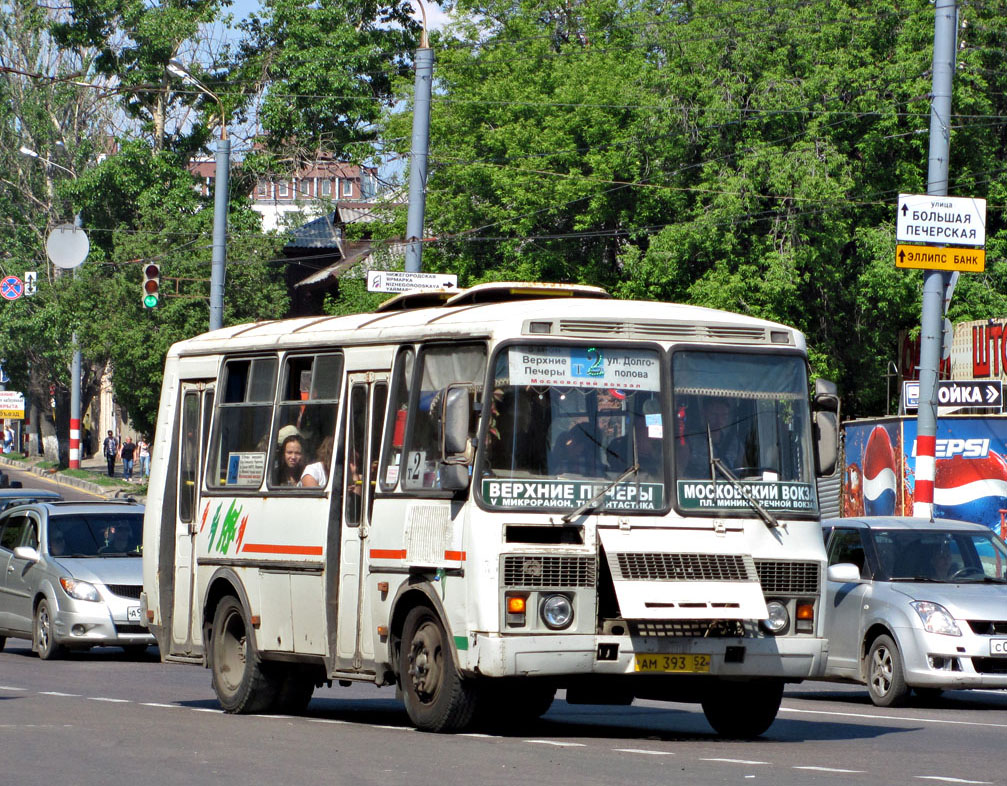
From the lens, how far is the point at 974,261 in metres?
21.5

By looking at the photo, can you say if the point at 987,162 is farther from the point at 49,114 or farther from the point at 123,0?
the point at 49,114

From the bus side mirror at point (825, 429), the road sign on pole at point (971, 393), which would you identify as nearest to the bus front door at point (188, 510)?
the bus side mirror at point (825, 429)

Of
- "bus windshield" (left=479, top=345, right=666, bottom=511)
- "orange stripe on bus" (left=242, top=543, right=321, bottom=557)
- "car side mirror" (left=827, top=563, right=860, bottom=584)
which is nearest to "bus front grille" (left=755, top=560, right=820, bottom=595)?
"bus windshield" (left=479, top=345, right=666, bottom=511)

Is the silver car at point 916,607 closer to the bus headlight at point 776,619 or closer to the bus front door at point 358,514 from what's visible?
the bus headlight at point 776,619

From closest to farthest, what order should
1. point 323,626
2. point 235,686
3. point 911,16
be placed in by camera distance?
1. point 323,626
2. point 235,686
3. point 911,16

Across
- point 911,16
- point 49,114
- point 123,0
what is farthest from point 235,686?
point 49,114

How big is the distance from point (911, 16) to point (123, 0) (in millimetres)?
31163

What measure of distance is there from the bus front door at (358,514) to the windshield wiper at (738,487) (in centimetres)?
223

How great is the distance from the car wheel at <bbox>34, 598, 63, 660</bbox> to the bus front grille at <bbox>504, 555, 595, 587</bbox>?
33.9 feet

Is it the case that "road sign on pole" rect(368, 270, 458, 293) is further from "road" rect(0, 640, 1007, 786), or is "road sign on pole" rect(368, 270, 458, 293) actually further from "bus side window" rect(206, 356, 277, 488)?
"bus side window" rect(206, 356, 277, 488)

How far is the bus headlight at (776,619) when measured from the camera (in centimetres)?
1120

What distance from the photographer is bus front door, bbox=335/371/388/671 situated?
12.1 metres

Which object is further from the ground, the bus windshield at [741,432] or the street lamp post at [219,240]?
the street lamp post at [219,240]

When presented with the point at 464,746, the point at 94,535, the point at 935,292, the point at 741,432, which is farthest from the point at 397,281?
the point at 464,746
